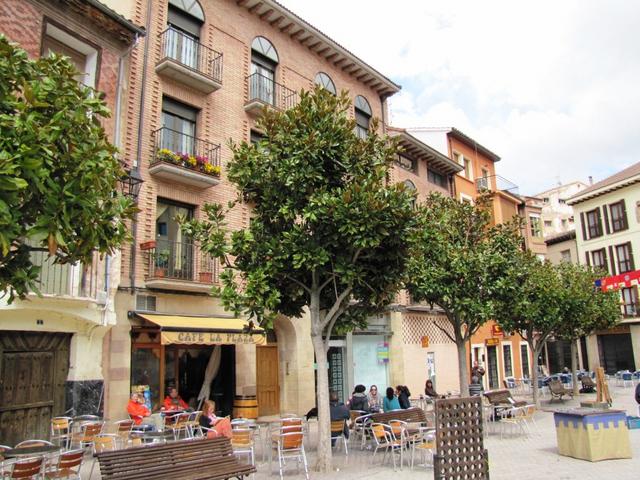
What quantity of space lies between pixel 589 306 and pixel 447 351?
290 inches

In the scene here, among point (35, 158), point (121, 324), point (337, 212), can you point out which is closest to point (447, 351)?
point (121, 324)

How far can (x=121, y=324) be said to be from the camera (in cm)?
1348

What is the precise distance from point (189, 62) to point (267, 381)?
10.2m

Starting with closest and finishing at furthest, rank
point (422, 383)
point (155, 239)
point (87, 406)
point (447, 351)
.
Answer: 1. point (87, 406)
2. point (155, 239)
3. point (422, 383)
4. point (447, 351)

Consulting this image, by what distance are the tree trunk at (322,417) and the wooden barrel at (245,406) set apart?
247 inches

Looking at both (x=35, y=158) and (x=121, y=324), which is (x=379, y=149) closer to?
(x=35, y=158)

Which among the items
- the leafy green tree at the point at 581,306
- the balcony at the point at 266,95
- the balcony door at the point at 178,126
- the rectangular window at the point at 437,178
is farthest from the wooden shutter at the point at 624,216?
the balcony door at the point at 178,126

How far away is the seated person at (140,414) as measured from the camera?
1211 cm

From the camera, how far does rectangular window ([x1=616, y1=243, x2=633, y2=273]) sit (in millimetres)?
38531

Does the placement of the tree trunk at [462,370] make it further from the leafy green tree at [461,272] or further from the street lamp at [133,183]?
the street lamp at [133,183]

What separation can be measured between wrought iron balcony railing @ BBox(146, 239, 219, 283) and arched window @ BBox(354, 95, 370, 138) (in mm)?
10419

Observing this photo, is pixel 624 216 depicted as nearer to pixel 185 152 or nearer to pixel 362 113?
pixel 362 113

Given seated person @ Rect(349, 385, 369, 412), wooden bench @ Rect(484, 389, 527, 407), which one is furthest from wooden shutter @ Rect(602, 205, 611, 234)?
seated person @ Rect(349, 385, 369, 412)

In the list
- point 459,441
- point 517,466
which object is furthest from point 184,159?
point 459,441
